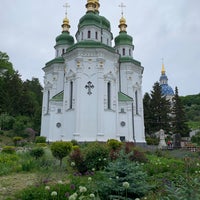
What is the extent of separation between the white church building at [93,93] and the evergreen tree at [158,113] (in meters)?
11.2

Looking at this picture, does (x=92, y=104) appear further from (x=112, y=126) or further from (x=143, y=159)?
(x=143, y=159)

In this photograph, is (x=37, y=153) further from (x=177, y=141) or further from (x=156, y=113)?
(x=156, y=113)

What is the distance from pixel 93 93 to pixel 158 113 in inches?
813

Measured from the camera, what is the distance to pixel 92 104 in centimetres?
2312

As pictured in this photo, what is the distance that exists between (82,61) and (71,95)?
4031 mm

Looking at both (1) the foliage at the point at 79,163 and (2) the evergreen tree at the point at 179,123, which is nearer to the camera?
(1) the foliage at the point at 79,163

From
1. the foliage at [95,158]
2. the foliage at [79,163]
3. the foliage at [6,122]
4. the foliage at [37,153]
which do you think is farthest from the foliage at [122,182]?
the foliage at [6,122]

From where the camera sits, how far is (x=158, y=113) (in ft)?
132

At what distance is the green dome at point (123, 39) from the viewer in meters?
31.9

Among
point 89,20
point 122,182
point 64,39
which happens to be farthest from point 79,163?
point 64,39

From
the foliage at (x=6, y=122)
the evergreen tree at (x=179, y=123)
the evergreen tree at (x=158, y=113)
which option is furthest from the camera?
the evergreen tree at (x=179, y=123)

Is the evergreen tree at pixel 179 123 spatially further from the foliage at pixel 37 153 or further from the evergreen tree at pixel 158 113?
the foliage at pixel 37 153

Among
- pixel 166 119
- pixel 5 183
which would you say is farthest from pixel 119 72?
pixel 5 183

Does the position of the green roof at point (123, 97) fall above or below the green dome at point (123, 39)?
below
